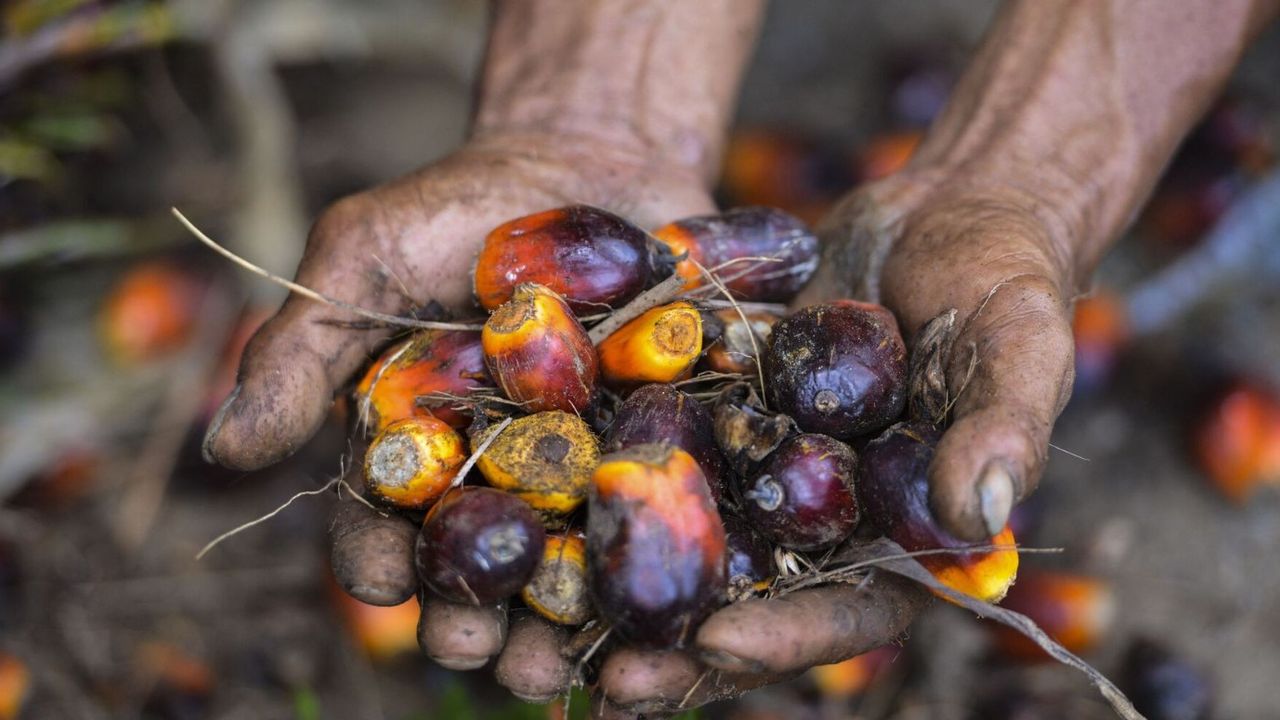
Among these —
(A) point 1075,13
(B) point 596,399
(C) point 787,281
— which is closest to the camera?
(B) point 596,399

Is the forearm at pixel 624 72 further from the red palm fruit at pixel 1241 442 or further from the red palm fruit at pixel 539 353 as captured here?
the red palm fruit at pixel 1241 442

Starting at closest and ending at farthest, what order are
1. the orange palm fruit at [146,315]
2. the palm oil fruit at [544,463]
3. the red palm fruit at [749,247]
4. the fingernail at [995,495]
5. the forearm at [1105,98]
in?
the fingernail at [995,495], the palm oil fruit at [544,463], the red palm fruit at [749,247], the forearm at [1105,98], the orange palm fruit at [146,315]

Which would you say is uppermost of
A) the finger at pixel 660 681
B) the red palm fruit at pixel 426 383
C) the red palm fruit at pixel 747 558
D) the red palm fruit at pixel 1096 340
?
the red palm fruit at pixel 426 383

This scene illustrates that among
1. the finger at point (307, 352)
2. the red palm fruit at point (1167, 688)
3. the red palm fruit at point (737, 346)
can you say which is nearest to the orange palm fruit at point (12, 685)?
the finger at point (307, 352)

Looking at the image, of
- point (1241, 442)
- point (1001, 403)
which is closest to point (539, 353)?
point (1001, 403)

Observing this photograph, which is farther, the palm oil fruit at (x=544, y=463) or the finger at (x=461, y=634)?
the palm oil fruit at (x=544, y=463)

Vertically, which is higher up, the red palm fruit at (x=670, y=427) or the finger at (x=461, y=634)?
the red palm fruit at (x=670, y=427)

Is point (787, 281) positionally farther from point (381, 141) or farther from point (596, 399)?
point (381, 141)

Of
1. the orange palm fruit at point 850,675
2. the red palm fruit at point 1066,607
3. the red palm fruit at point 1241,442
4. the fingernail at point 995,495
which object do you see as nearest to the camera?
the fingernail at point 995,495

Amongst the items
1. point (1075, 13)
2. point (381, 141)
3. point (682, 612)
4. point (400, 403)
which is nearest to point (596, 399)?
point (400, 403)
